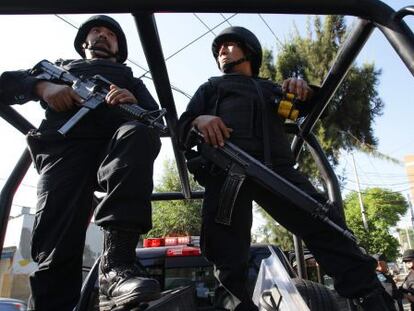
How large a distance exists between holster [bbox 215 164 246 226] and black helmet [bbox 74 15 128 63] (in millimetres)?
803

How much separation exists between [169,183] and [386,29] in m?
21.5

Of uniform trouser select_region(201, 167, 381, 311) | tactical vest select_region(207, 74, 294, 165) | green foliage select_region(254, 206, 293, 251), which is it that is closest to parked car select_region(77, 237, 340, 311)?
uniform trouser select_region(201, 167, 381, 311)

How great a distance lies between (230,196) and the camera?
1.62 metres

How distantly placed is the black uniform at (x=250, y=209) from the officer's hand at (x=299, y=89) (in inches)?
4.5

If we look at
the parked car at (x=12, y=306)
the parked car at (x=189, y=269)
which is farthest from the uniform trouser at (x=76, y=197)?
the parked car at (x=12, y=306)

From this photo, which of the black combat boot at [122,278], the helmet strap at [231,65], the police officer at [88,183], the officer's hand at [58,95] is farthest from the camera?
the helmet strap at [231,65]

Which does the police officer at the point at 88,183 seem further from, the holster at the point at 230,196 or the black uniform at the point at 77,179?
the holster at the point at 230,196

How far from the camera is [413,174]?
148 feet

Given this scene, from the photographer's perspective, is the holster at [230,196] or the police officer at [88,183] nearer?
the police officer at [88,183]

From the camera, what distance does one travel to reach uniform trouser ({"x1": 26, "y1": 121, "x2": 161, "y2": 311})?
3.93ft

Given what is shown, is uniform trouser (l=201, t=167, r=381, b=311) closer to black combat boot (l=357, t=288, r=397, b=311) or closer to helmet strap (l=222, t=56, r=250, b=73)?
black combat boot (l=357, t=288, r=397, b=311)

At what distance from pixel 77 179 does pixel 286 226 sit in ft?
2.57

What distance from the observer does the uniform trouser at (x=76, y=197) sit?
1199 millimetres

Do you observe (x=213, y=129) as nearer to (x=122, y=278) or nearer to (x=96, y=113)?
(x=96, y=113)
